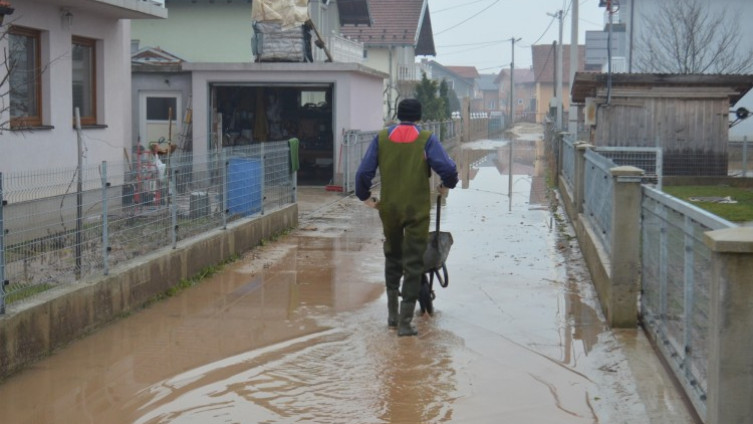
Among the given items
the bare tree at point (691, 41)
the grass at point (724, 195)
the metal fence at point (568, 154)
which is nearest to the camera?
the grass at point (724, 195)

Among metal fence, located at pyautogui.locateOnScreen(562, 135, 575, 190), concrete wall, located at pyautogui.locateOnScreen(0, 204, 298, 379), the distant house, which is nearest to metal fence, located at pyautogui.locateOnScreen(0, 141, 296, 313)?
concrete wall, located at pyautogui.locateOnScreen(0, 204, 298, 379)

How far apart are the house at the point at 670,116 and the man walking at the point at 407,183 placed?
16.2 meters

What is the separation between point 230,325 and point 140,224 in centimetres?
170

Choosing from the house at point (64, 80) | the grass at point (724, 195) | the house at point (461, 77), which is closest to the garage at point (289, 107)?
the house at point (64, 80)

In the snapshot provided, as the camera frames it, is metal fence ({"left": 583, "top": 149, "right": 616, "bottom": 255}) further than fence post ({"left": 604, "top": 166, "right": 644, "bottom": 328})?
Yes

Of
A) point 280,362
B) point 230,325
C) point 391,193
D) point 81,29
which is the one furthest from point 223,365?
point 81,29

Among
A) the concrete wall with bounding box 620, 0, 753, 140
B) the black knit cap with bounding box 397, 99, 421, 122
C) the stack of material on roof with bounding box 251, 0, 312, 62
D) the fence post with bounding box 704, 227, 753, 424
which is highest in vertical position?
the concrete wall with bounding box 620, 0, 753, 140

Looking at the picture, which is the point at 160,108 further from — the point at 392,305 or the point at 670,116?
the point at 392,305

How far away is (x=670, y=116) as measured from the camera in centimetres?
2450

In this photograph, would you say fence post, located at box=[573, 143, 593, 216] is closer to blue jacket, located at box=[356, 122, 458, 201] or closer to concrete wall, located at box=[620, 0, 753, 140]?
blue jacket, located at box=[356, 122, 458, 201]

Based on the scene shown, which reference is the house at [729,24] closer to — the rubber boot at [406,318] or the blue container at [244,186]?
the blue container at [244,186]

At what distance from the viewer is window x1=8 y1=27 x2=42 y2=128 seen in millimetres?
14105

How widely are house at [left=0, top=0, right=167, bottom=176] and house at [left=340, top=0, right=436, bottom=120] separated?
31.6 m

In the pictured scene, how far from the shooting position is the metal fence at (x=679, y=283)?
238 inches
